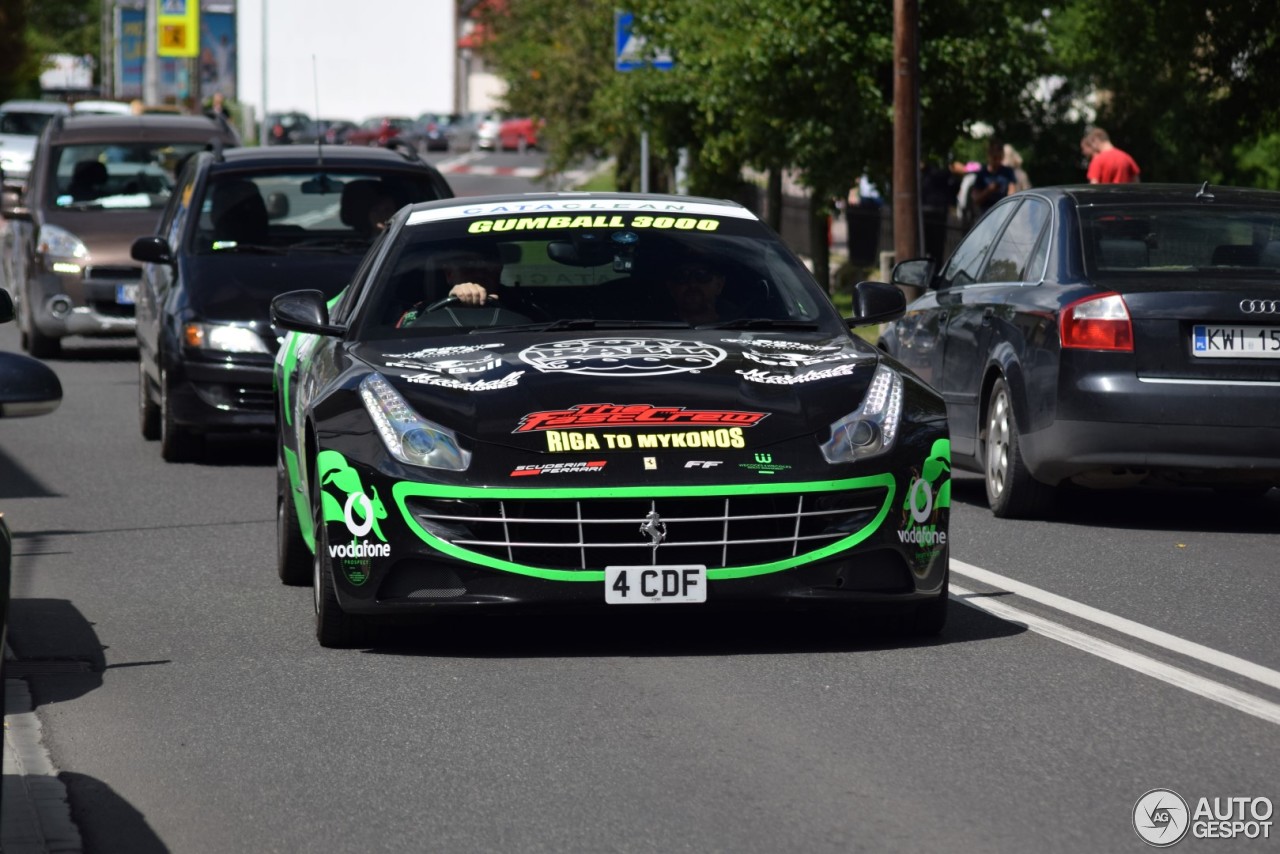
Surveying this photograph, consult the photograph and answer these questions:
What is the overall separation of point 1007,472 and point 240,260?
15.7 feet

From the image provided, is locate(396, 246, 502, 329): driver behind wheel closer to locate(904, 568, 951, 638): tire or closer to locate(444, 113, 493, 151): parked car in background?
locate(904, 568, 951, 638): tire

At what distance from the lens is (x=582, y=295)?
8312mm

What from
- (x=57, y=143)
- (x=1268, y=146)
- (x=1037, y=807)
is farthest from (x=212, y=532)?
(x=1268, y=146)

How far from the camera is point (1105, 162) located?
64.1 ft

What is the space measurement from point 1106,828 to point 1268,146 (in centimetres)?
2822

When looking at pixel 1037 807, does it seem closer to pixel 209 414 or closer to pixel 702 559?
pixel 702 559

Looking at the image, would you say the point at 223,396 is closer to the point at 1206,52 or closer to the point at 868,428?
the point at 868,428

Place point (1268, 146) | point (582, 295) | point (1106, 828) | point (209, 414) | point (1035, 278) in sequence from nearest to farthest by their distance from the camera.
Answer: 1. point (1106, 828)
2. point (582, 295)
3. point (1035, 278)
4. point (209, 414)
5. point (1268, 146)

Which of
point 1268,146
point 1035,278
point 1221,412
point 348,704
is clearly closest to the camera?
point 348,704

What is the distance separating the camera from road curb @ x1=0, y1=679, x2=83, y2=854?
5164 millimetres

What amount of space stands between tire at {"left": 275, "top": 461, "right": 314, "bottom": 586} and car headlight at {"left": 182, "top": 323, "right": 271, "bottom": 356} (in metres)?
3.93

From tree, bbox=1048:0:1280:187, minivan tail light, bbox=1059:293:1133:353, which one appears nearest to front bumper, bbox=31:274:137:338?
tree, bbox=1048:0:1280:187

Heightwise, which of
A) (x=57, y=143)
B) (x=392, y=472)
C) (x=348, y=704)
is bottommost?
(x=348, y=704)

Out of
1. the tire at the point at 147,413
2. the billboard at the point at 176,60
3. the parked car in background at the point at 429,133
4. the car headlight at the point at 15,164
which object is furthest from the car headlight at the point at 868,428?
the parked car in background at the point at 429,133
